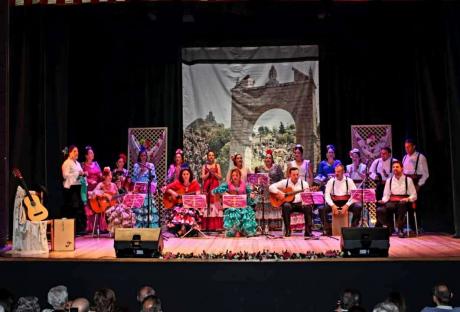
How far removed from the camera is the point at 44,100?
10.2 m

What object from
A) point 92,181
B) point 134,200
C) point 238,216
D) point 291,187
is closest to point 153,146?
point 92,181

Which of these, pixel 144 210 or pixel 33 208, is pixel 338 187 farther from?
pixel 33 208

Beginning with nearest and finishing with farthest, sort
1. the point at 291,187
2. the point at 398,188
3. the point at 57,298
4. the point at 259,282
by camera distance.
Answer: the point at 57,298 < the point at 259,282 < the point at 398,188 < the point at 291,187

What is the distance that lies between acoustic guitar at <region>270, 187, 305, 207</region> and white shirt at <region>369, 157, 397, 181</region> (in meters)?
1.60

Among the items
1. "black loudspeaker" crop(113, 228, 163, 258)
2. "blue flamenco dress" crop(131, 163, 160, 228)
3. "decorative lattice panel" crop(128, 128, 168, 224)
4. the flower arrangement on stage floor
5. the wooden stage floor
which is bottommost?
the wooden stage floor

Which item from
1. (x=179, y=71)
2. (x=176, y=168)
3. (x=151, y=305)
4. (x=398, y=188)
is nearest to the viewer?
(x=151, y=305)

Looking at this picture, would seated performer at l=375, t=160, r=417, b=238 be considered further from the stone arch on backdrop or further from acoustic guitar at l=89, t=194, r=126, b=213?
acoustic guitar at l=89, t=194, r=126, b=213

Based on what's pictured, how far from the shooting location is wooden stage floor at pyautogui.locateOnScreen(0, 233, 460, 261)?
7.33 metres

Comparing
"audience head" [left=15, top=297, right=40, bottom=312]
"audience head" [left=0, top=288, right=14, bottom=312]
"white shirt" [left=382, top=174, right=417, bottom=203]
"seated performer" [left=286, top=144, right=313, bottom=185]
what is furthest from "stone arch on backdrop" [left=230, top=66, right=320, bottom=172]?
"audience head" [left=15, top=297, right=40, bottom=312]

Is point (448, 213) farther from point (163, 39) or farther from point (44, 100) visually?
point (44, 100)

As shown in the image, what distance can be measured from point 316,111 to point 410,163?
88.5 inches

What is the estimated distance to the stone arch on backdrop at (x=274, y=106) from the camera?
11719mm

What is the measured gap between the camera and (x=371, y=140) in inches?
435

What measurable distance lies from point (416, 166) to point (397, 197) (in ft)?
2.55
